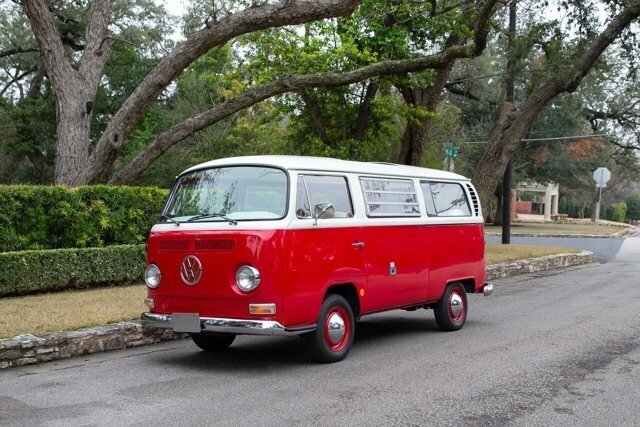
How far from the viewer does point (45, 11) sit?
15.4 meters

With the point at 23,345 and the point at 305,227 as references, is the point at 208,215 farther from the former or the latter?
the point at 23,345

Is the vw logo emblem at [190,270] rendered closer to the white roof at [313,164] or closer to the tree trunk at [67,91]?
the white roof at [313,164]

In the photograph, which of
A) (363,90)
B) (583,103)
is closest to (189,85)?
(363,90)

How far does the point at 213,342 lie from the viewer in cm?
823

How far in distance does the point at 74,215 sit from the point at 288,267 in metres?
6.36

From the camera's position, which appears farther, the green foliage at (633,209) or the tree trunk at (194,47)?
the green foliage at (633,209)

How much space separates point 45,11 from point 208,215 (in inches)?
417

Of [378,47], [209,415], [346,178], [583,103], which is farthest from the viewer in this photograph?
[583,103]

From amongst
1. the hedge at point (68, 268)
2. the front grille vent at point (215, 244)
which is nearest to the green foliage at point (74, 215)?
the hedge at point (68, 268)

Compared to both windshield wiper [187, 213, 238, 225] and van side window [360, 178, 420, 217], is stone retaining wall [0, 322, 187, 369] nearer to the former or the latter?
windshield wiper [187, 213, 238, 225]

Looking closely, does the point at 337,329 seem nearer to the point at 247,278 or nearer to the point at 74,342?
the point at 247,278

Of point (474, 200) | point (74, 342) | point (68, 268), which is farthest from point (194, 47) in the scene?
point (74, 342)

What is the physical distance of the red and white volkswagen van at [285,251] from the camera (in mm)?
6828

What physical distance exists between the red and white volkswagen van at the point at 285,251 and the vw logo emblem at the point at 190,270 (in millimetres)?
11
